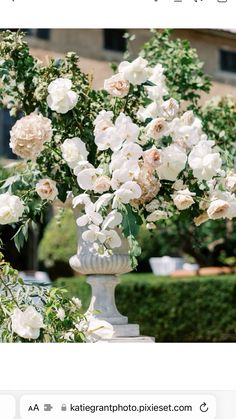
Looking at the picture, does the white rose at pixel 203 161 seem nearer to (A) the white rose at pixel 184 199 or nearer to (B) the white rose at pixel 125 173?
(A) the white rose at pixel 184 199

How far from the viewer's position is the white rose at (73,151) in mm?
2686

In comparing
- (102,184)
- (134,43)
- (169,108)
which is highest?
(134,43)

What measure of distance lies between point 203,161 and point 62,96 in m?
0.52

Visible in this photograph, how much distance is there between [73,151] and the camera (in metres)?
2.69

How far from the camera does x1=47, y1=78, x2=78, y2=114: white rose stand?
8.86 ft

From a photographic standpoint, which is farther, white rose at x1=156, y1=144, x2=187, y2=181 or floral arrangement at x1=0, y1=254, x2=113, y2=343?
white rose at x1=156, y1=144, x2=187, y2=181

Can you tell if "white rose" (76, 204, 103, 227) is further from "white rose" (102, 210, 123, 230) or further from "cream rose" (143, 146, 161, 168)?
"cream rose" (143, 146, 161, 168)

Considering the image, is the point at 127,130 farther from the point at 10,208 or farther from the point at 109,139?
the point at 10,208

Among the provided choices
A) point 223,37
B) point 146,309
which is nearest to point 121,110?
point 146,309
